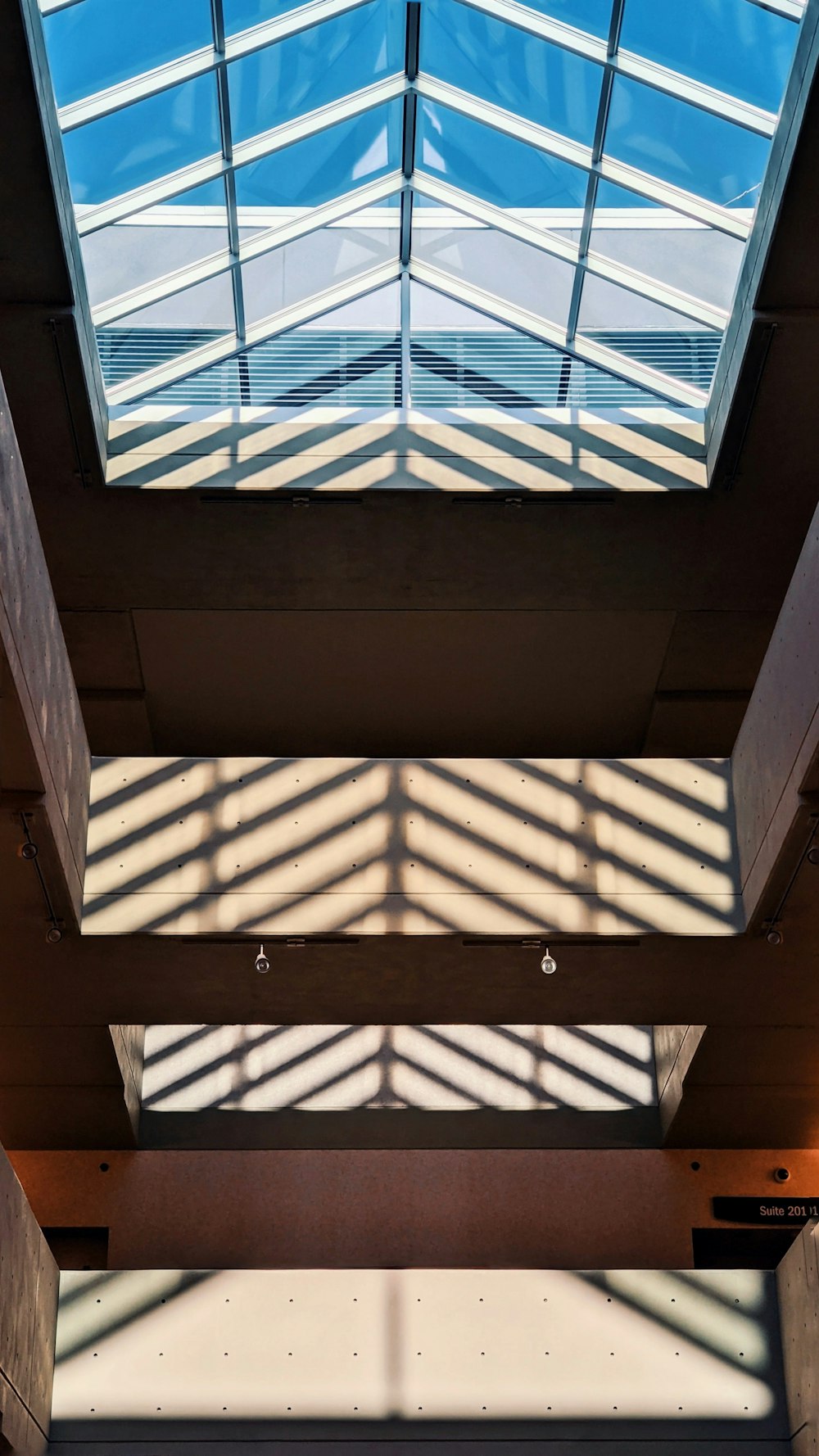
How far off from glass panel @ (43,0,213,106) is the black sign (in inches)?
525

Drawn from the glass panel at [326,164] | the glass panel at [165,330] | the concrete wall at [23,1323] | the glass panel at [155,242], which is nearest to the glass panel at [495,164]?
the glass panel at [326,164]

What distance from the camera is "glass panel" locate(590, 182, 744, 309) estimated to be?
470 inches

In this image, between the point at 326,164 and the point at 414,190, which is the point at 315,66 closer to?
the point at 326,164

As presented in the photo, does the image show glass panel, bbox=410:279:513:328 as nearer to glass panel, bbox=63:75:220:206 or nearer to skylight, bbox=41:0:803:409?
skylight, bbox=41:0:803:409

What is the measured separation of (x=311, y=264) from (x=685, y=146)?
393 centimetres

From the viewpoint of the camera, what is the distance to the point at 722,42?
33.3ft

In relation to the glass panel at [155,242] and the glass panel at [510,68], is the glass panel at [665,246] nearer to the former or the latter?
the glass panel at [510,68]

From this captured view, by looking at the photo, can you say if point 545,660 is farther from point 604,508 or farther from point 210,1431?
point 210,1431

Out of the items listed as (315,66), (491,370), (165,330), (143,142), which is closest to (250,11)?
(315,66)

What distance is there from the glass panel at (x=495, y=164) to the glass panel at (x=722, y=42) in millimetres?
1640

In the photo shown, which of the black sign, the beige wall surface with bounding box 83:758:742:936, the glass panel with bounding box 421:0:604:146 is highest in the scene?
the glass panel with bounding box 421:0:604:146

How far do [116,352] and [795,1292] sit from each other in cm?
1060

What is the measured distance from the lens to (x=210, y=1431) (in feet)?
38.2

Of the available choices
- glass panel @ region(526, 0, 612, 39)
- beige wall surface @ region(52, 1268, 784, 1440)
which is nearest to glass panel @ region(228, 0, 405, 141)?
glass panel @ region(526, 0, 612, 39)
